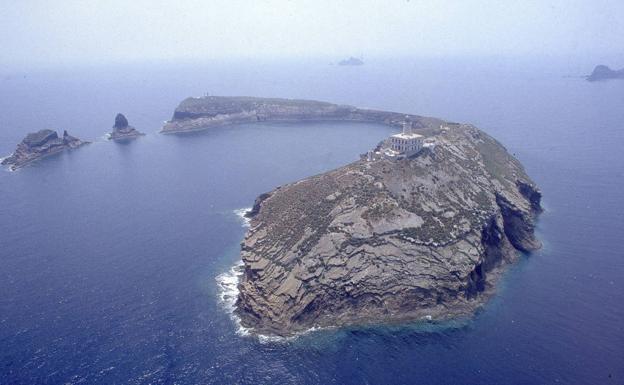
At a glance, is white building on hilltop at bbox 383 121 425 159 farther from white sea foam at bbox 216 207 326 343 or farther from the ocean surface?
white sea foam at bbox 216 207 326 343

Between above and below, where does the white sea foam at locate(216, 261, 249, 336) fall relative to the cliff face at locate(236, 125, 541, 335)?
below

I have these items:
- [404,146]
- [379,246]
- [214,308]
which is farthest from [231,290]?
[404,146]

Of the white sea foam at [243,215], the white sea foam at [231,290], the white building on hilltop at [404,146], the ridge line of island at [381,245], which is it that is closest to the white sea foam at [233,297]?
the white sea foam at [231,290]

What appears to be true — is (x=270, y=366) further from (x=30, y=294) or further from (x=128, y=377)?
(x=30, y=294)

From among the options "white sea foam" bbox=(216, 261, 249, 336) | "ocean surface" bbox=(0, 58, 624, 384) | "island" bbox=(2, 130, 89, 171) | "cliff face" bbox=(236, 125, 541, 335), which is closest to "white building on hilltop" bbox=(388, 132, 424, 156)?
"cliff face" bbox=(236, 125, 541, 335)

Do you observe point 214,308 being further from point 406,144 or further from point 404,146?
point 406,144

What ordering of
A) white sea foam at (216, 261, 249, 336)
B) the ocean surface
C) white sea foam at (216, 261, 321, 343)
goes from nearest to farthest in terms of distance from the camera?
1. the ocean surface
2. white sea foam at (216, 261, 321, 343)
3. white sea foam at (216, 261, 249, 336)
